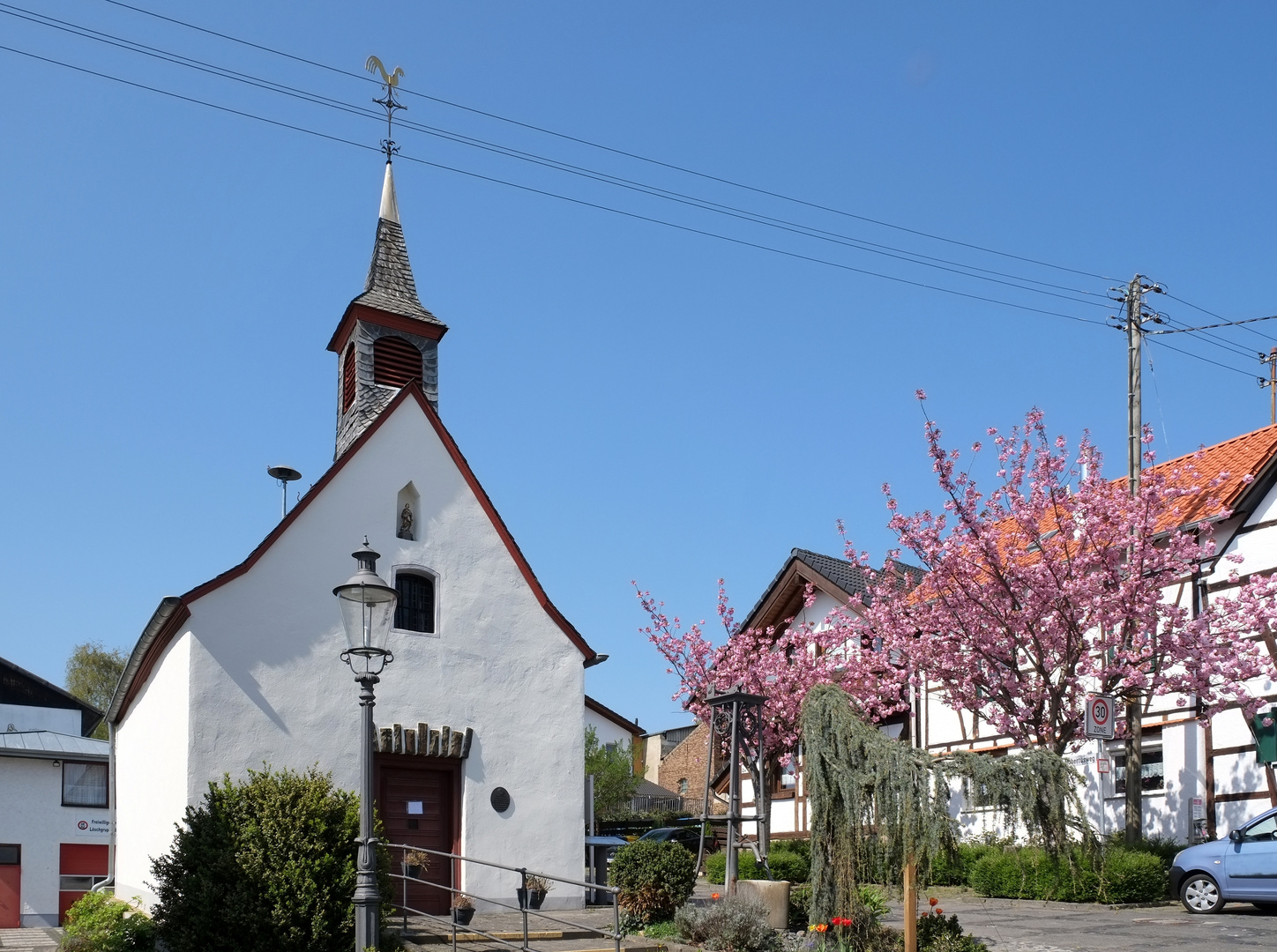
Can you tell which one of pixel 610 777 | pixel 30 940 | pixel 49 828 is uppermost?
pixel 30 940

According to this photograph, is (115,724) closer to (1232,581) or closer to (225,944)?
(225,944)

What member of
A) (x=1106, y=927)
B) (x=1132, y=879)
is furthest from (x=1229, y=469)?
(x=1106, y=927)

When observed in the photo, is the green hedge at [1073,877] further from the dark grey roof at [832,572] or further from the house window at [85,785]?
the house window at [85,785]

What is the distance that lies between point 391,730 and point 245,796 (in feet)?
11.0

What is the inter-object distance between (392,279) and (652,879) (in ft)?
35.8

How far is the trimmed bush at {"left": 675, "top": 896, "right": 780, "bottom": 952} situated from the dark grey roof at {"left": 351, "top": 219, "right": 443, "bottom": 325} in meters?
10.6

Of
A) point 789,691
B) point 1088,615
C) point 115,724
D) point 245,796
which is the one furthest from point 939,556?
point 115,724

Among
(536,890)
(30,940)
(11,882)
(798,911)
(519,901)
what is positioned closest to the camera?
(798,911)

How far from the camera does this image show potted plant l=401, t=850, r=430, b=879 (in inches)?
664

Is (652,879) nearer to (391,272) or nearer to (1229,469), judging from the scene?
(391,272)

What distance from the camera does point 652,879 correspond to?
1577cm

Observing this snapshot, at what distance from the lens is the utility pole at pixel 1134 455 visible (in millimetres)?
21781

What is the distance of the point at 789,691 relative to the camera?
28047 mm

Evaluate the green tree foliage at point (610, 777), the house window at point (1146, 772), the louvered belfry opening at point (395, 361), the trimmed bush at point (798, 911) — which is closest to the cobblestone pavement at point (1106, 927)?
the trimmed bush at point (798, 911)
